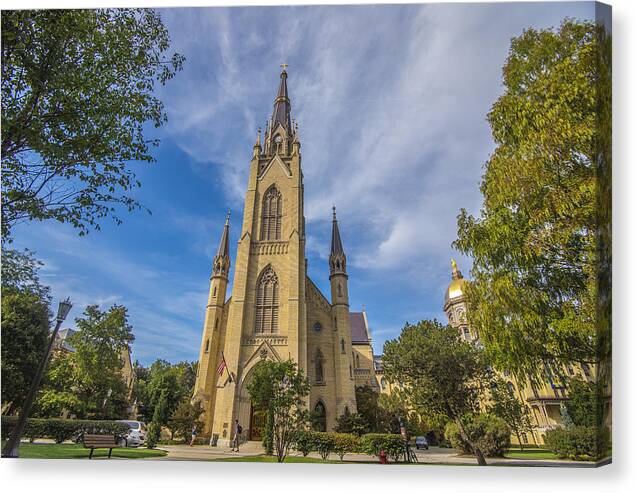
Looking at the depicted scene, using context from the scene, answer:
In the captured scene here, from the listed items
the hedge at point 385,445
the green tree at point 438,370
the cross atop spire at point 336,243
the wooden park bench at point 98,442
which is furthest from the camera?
the cross atop spire at point 336,243

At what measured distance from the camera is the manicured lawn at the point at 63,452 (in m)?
6.12

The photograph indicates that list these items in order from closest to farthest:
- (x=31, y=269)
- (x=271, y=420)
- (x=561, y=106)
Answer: (x=561, y=106) → (x=31, y=269) → (x=271, y=420)

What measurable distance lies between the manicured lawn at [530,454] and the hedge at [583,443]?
11 centimetres

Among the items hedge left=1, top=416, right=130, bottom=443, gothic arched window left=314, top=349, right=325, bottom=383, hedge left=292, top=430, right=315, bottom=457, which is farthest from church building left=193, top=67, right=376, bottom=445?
hedge left=1, top=416, right=130, bottom=443

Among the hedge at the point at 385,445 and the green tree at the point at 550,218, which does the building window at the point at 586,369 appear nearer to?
the green tree at the point at 550,218

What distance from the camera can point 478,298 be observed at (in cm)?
654

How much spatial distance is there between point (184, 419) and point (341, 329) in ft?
31.4

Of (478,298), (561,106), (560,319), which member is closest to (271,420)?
(478,298)

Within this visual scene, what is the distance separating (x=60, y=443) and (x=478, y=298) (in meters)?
8.78

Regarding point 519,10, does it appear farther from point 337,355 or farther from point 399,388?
point 337,355

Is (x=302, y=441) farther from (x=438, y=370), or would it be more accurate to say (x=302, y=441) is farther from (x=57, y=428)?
(x=57, y=428)

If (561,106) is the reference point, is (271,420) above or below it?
below

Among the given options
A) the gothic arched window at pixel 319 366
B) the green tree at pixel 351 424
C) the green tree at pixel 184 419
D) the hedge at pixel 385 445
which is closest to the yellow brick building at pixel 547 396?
the hedge at pixel 385 445

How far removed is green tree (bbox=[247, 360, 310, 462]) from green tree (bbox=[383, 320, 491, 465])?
3.31m
